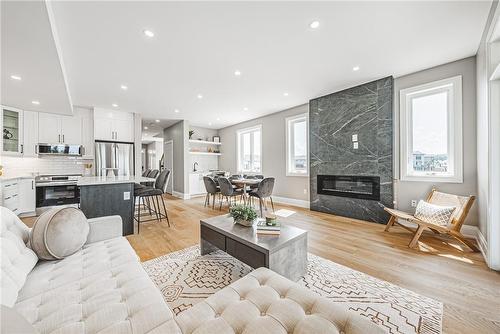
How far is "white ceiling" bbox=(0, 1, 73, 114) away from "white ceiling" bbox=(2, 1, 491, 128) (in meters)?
0.17

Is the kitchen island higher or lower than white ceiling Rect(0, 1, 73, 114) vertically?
lower

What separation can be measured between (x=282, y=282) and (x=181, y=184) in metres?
6.15

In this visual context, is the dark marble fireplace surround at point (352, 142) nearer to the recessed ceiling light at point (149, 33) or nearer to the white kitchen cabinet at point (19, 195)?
the recessed ceiling light at point (149, 33)

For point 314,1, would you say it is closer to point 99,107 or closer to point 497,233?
point 497,233

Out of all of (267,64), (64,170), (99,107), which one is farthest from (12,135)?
(267,64)

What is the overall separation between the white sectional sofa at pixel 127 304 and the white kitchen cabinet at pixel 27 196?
415 centimetres

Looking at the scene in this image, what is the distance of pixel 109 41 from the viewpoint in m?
2.53

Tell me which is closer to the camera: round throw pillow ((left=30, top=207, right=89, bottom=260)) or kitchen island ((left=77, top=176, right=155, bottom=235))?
round throw pillow ((left=30, top=207, right=89, bottom=260))

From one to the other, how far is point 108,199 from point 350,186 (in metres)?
4.41

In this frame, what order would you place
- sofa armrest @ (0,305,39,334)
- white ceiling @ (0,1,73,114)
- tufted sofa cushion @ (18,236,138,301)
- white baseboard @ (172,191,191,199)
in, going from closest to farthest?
sofa armrest @ (0,305,39,334) → tufted sofa cushion @ (18,236,138,301) → white ceiling @ (0,1,73,114) → white baseboard @ (172,191,191,199)

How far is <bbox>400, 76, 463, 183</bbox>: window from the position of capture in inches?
123

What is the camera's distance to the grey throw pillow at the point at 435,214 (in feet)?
8.74

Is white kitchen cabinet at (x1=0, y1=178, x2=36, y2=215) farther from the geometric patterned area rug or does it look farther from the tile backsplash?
the geometric patterned area rug

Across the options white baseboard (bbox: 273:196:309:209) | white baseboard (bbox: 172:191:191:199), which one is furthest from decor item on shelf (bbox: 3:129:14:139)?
white baseboard (bbox: 273:196:309:209)
